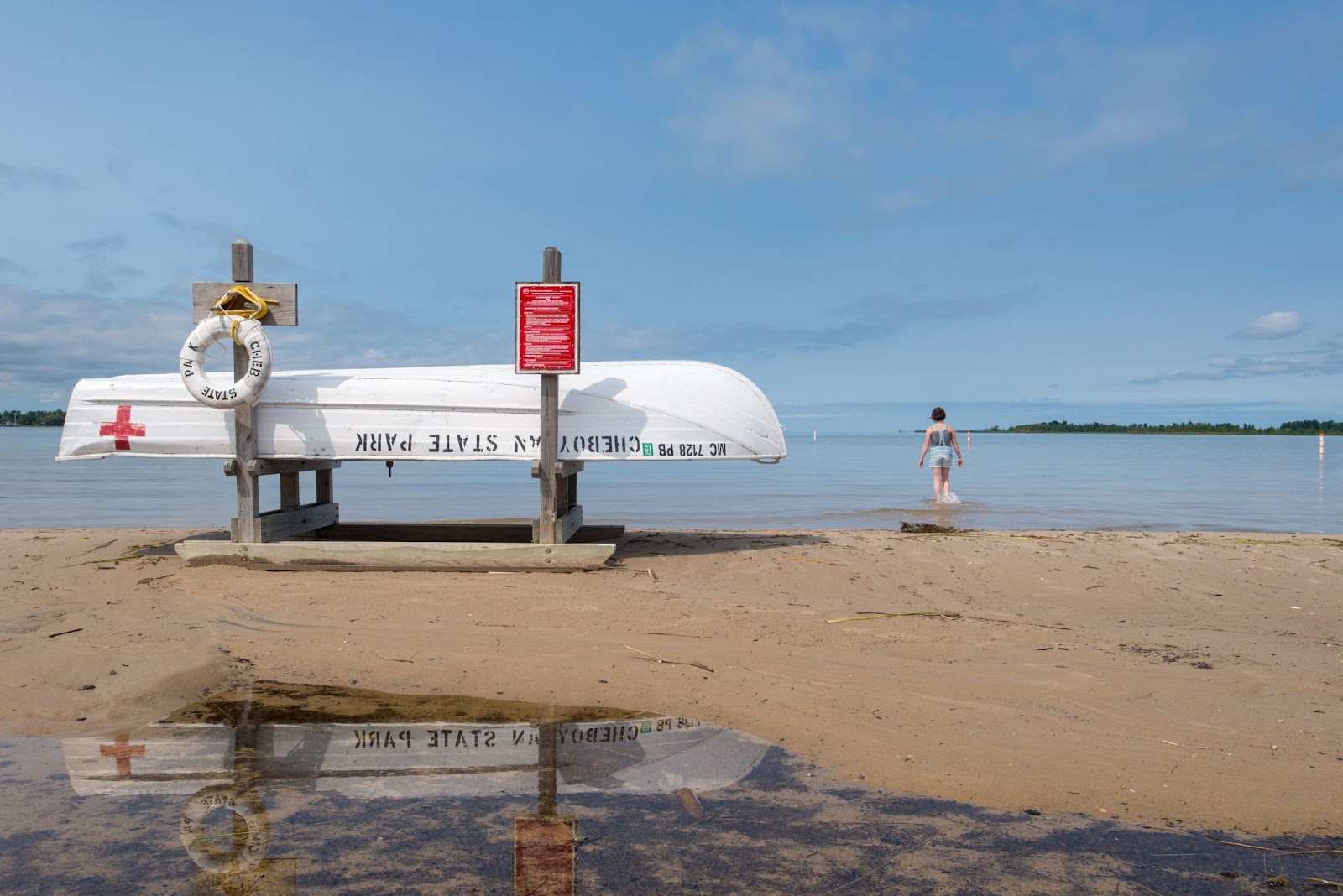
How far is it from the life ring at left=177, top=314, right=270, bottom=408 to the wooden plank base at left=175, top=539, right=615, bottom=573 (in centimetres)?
138

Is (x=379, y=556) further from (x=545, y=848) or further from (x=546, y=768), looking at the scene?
(x=545, y=848)

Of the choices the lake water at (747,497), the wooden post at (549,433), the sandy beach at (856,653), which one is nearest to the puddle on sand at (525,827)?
the sandy beach at (856,653)

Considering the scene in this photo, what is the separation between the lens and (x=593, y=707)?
4777mm

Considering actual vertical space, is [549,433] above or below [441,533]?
above

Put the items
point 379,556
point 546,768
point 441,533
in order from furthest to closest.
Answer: point 441,533
point 379,556
point 546,768

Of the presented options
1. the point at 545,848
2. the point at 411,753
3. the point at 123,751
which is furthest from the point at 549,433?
the point at 545,848

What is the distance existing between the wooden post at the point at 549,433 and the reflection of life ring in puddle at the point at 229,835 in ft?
16.3

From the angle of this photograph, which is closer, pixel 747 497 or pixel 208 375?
pixel 208 375

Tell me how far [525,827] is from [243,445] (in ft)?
21.2

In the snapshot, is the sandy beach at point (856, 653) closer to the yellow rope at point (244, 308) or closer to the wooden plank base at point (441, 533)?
the wooden plank base at point (441, 533)

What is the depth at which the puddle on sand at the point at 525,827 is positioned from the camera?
2.92 metres

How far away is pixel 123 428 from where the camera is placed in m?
A: 8.62

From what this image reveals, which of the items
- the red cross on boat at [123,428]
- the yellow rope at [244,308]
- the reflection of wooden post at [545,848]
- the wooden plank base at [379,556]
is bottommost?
the reflection of wooden post at [545,848]

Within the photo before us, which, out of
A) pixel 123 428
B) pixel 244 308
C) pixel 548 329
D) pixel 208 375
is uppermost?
pixel 244 308
